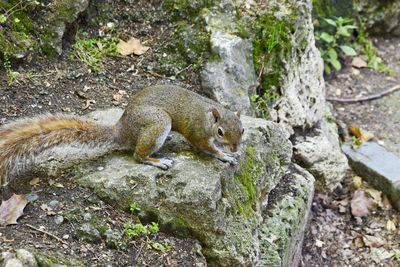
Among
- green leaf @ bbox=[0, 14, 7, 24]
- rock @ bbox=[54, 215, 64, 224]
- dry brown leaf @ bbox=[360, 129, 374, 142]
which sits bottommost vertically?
dry brown leaf @ bbox=[360, 129, 374, 142]

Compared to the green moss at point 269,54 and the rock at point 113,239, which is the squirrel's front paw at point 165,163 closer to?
the rock at point 113,239

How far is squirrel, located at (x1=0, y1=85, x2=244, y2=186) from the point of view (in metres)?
3.28

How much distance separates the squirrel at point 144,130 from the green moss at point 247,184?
0.18 metres

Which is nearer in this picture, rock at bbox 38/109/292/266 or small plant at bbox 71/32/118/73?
rock at bbox 38/109/292/266

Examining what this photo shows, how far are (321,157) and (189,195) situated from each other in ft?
6.61

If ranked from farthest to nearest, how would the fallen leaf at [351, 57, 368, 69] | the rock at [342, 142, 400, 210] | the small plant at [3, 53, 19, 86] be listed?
1. the fallen leaf at [351, 57, 368, 69]
2. the rock at [342, 142, 400, 210]
3. the small plant at [3, 53, 19, 86]

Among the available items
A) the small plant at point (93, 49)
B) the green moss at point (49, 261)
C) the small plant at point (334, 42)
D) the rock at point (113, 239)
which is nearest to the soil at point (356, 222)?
the small plant at point (334, 42)

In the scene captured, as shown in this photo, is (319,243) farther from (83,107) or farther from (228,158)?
(83,107)

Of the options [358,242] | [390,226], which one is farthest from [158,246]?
[390,226]

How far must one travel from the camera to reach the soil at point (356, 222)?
4.81 metres

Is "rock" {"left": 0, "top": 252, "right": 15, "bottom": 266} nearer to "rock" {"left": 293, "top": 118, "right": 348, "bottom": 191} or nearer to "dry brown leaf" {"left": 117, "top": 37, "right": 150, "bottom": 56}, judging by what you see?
"dry brown leaf" {"left": 117, "top": 37, "right": 150, "bottom": 56}

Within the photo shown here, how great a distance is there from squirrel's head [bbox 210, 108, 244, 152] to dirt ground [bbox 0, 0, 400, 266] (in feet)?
2.01

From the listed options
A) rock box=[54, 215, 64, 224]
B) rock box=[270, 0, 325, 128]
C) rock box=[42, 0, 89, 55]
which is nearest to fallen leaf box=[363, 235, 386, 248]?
rock box=[270, 0, 325, 128]

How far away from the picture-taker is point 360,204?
5199 millimetres
